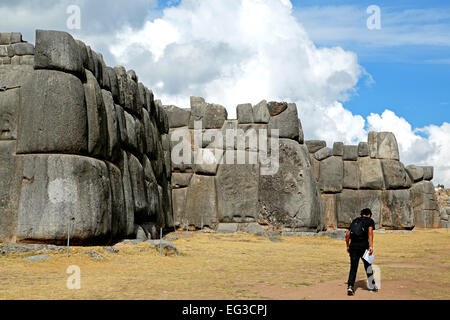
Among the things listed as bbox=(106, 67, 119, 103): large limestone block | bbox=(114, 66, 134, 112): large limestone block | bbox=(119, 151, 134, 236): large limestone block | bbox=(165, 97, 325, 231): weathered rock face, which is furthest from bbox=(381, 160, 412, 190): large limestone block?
bbox=(106, 67, 119, 103): large limestone block

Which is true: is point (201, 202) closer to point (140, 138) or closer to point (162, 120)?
point (162, 120)

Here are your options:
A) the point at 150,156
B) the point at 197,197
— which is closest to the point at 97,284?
the point at 150,156

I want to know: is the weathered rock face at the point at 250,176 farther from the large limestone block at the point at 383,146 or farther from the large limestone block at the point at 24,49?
the large limestone block at the point at 24,49

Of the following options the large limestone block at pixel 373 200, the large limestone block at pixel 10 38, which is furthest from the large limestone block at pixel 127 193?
the large limestone block at pixel 373 200

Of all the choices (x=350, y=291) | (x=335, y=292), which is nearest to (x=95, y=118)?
(x=335, y=292)

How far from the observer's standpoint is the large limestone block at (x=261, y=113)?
21.2 metres

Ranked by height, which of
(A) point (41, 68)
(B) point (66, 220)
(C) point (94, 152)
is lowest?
(B) point (66, 220)

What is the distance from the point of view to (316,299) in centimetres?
720

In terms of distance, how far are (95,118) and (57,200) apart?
2.38 meters

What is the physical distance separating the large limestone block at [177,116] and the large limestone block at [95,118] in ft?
29.7

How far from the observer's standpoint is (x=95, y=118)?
1272cm

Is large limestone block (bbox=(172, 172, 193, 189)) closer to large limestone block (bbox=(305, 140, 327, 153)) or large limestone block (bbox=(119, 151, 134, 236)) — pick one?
large limestone block (bbox=(119, 151, 134, 236))

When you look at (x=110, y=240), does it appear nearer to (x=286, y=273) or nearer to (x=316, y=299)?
(x=286, y=273)
